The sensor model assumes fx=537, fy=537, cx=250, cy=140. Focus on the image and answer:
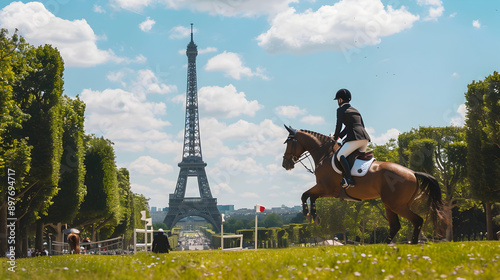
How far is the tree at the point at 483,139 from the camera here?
33375 mm

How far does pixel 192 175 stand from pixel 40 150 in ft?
364

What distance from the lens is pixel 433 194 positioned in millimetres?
14914

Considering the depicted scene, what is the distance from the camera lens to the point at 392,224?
15.3m

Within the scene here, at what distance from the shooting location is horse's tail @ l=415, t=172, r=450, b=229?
14844 mm

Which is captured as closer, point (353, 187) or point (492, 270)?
point (492, 270)

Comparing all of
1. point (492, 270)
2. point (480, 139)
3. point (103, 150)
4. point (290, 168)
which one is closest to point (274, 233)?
point (103, 150)

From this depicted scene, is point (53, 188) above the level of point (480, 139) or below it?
below

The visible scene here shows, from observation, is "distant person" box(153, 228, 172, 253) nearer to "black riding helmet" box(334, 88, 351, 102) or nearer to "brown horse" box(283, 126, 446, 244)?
"brown horse" box(283, 126, 446, 244)

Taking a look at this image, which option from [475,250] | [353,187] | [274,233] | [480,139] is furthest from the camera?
[274,233]

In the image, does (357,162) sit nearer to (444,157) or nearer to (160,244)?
(160,244)

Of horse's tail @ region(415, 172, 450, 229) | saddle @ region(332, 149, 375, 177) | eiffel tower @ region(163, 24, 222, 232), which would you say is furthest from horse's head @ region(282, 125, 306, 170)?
eiffel tower @ region(163, 24, 222, 232)

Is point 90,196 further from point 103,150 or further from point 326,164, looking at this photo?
point 326,164

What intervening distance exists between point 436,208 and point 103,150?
4565 cm

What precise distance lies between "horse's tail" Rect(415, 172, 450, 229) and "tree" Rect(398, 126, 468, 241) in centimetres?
3504
